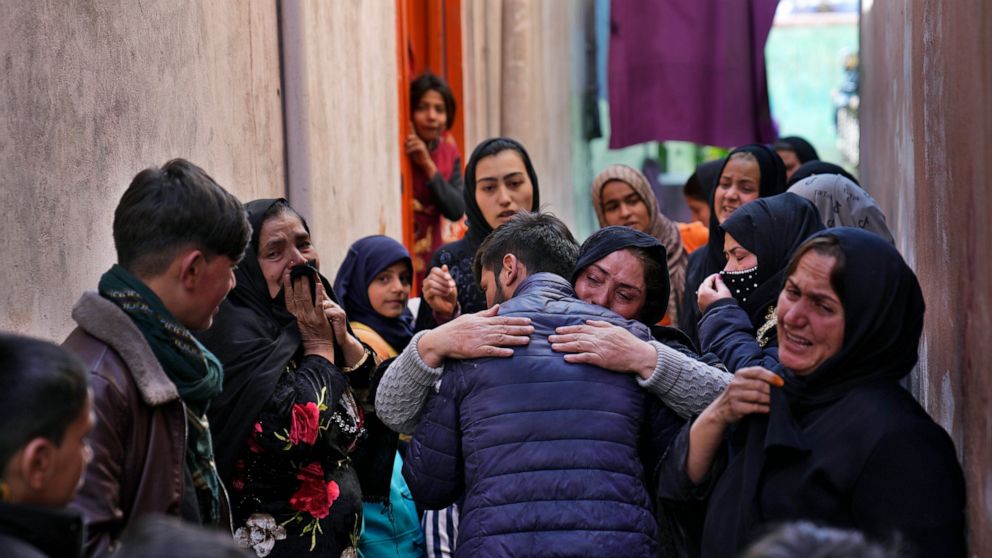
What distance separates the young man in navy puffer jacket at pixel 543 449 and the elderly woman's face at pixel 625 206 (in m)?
2.93

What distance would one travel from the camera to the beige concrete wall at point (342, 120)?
537 centimetres

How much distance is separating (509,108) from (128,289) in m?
7.29

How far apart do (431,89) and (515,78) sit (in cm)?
217

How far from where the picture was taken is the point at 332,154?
581 centimetres

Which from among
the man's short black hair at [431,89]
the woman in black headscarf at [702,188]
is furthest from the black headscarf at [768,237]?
the man's short black hair at [431,89]

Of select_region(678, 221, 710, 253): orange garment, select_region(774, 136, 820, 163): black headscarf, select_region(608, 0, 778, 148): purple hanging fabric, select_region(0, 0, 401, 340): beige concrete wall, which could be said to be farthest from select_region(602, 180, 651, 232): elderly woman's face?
select_region(608, 0, 778, 148): purple hanging fabric

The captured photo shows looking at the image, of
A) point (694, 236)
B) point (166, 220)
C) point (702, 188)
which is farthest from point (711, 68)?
point (166, 220)

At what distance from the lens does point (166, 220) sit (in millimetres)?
2467

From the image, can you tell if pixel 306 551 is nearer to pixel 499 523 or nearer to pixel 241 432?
pixel 241 432

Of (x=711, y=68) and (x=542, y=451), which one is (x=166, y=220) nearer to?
(x=542, y=451)

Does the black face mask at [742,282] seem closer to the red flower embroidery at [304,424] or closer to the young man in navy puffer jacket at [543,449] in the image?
the young man in navy puffer jacket at [543,449]

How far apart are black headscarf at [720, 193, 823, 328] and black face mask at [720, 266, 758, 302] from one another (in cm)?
2

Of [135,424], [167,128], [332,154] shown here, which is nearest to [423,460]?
[135,424]

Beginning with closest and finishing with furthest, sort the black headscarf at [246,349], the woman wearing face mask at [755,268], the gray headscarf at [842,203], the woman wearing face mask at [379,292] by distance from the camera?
the black headscarf at [246,349], the woman wearing face mask at [755,268], the gray headscarf at [842,203], the woman wearing face mask at [379,292]
